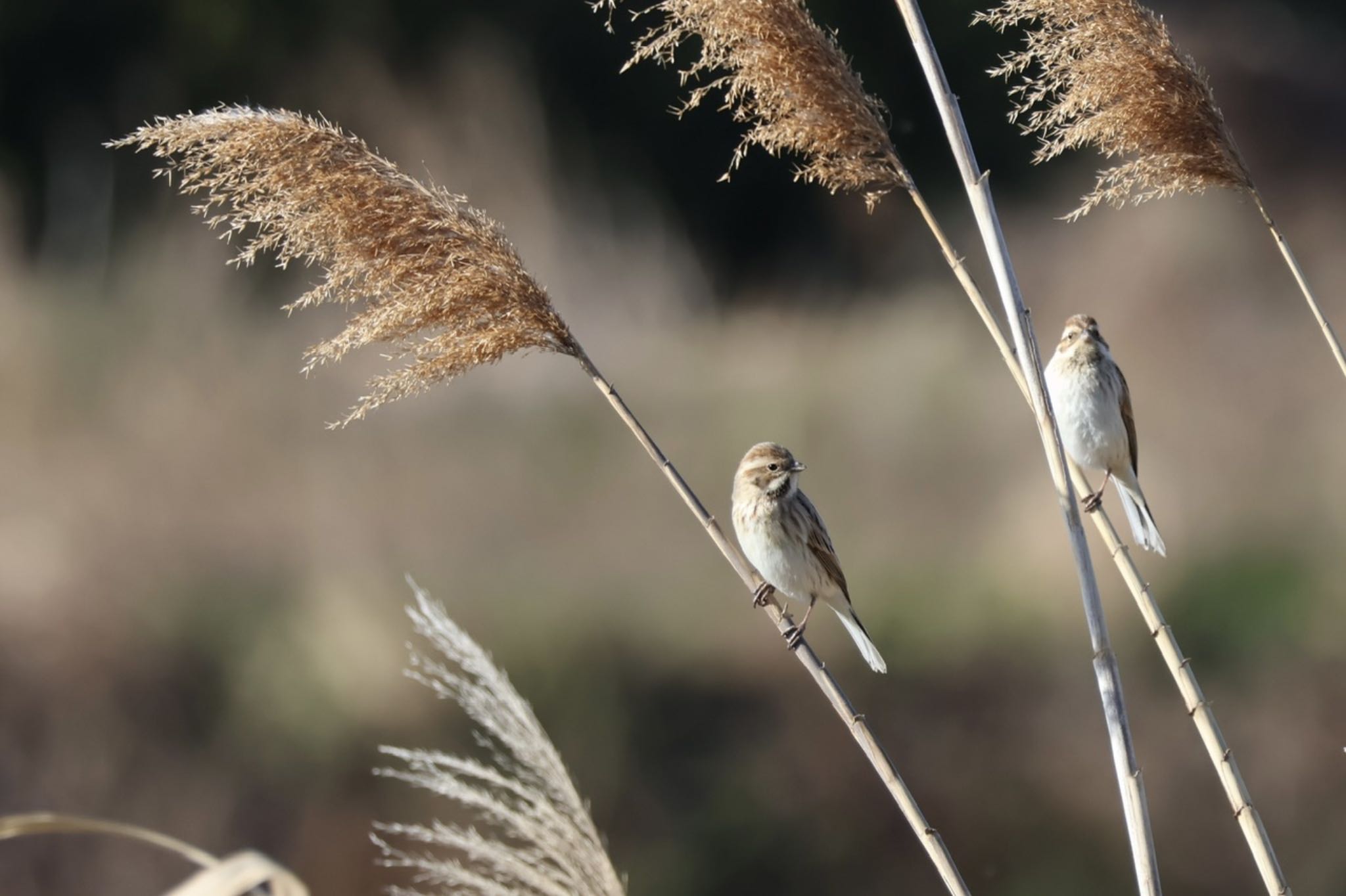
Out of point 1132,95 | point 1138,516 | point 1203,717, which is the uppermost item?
point 1132,95

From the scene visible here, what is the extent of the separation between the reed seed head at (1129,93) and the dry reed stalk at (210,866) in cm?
128

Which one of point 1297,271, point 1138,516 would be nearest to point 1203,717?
point 1297,271

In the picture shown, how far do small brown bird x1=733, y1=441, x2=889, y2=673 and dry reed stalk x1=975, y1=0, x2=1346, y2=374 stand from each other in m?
1.12

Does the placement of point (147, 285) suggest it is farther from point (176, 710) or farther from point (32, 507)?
point (176, 710)

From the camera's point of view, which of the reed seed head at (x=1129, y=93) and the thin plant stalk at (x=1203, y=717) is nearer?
the thin plant stalk at (x=1203, y=717)

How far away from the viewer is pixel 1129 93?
167 cm

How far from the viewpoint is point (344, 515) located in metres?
5.85

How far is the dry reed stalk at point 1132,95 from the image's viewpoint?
1.65 metres

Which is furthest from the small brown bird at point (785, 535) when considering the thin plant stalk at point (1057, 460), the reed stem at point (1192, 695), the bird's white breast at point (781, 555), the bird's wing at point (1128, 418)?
the thin plant stalk at point (1057, 460)

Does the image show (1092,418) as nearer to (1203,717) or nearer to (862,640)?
(862,640)

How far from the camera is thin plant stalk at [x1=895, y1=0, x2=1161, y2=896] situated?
139 centimetres

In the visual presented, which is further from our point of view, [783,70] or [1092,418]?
[1092,418]

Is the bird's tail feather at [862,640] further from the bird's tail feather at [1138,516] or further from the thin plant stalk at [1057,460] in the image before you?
the thin plant stalk at [1057,460]

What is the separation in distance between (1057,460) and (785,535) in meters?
1.29
